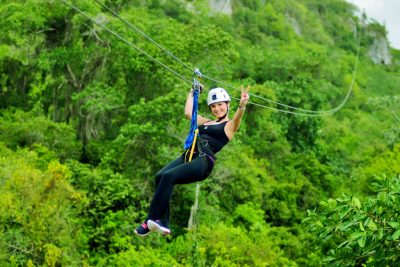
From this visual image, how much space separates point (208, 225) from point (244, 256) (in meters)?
1.77

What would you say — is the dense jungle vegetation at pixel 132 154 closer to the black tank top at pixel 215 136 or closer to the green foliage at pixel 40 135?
the green foliage at pixel 40 135

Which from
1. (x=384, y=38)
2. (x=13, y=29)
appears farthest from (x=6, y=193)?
(x=384, y=38)

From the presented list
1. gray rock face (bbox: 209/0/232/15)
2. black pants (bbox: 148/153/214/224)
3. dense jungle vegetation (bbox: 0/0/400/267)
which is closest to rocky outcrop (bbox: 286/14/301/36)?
gray rock face (bbox: 209/0/232/15)

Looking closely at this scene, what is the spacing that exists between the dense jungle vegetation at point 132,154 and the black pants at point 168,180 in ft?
25.8

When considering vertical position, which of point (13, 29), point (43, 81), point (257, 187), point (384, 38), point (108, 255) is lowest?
point (108, 255)

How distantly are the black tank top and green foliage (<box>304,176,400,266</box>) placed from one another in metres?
1.25

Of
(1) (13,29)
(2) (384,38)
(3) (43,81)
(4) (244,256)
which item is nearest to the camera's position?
(4) (244,256)

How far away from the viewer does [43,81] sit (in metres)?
21.9

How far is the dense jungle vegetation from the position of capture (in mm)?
14594

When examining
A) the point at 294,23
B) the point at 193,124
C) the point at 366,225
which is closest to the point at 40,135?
the point at 193,124

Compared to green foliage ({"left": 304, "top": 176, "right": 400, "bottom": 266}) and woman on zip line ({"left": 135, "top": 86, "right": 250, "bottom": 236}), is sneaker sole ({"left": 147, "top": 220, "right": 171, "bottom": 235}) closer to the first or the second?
woman on zip line ({"left": 135, "top": 86, "right": 250, "bottom": 236})

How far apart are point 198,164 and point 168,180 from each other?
0.98 ft

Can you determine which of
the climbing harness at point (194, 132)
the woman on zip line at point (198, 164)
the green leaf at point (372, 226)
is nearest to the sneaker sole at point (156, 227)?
the woman on zip line at point (198, 164)

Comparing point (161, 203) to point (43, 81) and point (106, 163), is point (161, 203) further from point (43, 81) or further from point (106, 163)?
point (43, 81)
